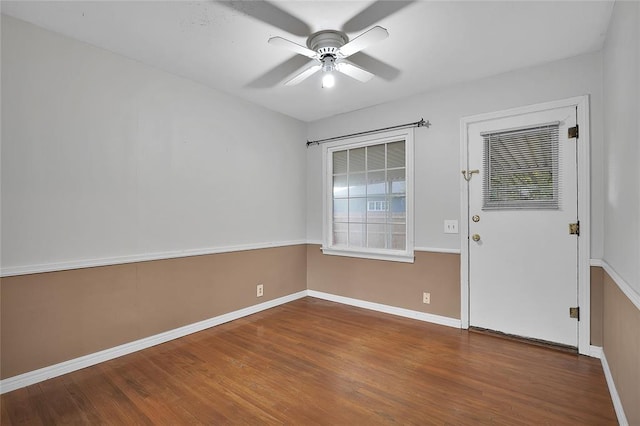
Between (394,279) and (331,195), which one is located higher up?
(331,195)

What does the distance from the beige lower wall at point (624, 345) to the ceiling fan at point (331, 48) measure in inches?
82.7

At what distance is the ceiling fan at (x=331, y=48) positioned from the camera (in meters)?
2.10

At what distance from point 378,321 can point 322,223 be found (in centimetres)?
154

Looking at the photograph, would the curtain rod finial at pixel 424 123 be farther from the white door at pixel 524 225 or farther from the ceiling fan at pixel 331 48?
the ceiling fan at pixel 331 48

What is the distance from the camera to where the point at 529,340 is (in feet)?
9.43

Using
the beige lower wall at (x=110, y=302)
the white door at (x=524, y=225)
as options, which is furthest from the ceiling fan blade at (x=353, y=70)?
the beige lower wall at (x=110, y=302)

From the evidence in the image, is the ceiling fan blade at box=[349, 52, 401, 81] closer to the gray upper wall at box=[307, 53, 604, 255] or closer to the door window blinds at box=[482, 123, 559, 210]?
the gray upper wall at box=[307, 53, 604, 255]

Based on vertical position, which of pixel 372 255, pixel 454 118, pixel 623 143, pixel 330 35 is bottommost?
pixel 372 255

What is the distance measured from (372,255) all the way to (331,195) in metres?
1.04

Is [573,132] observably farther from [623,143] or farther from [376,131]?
[376,131]

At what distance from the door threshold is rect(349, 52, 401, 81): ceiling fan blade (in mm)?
2642

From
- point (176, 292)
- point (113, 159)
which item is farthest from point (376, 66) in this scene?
point (176, 292)

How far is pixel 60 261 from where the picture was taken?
2.33 meters

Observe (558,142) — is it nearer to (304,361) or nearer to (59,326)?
(304,361)
